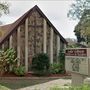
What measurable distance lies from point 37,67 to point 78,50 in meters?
18.4

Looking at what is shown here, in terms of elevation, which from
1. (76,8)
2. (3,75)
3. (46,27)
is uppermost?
(76,8)

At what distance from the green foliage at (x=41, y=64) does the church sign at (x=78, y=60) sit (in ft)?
Result: 51.9

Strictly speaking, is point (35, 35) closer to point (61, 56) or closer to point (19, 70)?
point (61, 56)

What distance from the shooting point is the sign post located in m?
13.9

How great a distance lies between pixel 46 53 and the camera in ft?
110

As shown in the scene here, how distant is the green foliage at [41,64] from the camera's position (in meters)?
32.1

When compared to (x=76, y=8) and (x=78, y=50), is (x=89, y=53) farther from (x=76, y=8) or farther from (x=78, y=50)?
(x=76, y=8)

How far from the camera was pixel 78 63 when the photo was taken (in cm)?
1509

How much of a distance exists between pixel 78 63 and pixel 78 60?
0.34m

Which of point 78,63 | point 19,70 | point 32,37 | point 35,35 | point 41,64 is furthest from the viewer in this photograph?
point 35,35

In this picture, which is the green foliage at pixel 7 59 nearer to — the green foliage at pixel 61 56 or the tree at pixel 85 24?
the green foliage at pixel 61 56

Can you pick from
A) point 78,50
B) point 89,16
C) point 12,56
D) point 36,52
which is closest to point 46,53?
point 36,52

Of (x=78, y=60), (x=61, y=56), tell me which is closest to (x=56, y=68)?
(x=61, y=56)

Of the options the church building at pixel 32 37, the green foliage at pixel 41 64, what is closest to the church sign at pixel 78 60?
the green foliage at pixel 41 64
